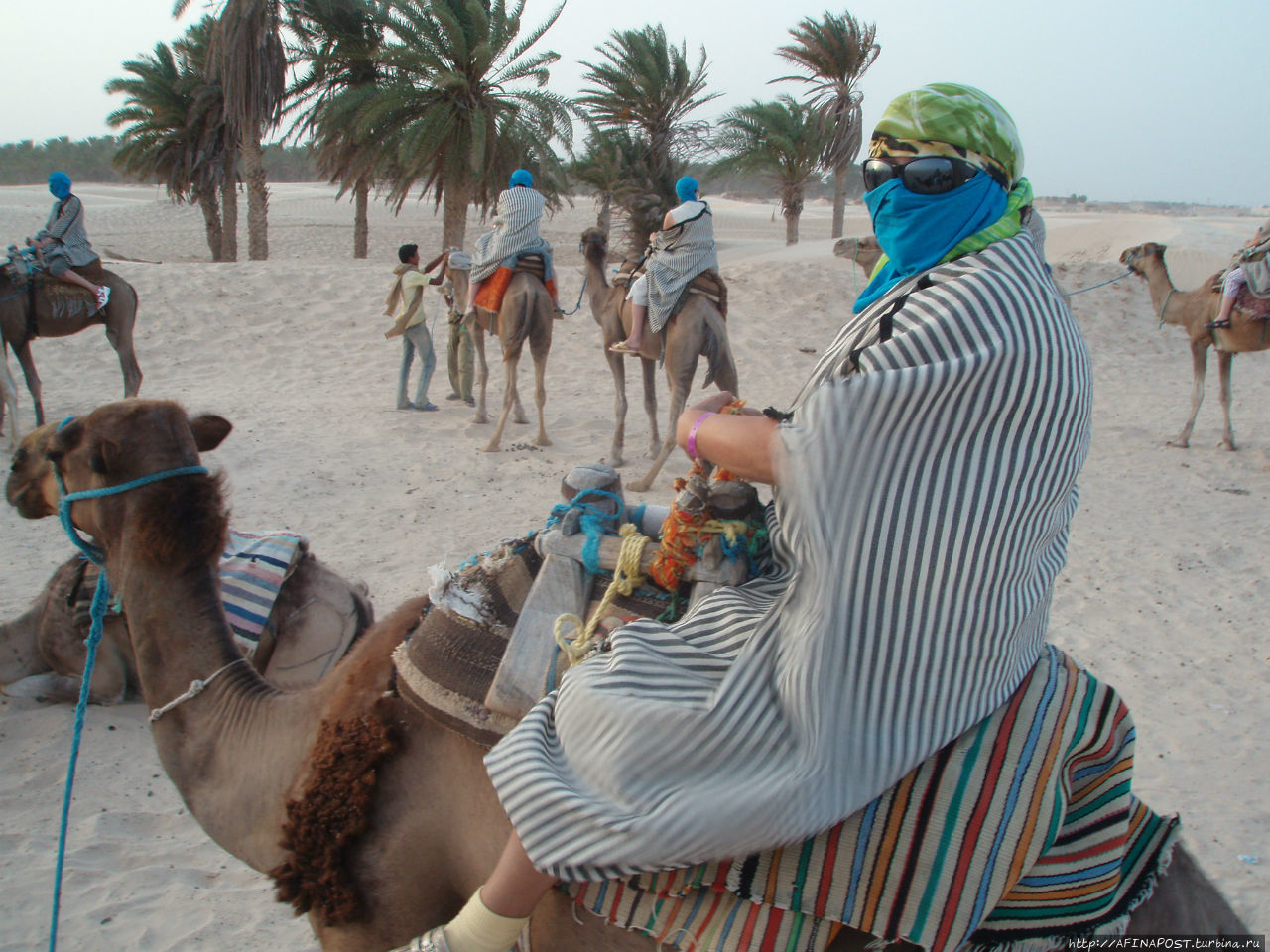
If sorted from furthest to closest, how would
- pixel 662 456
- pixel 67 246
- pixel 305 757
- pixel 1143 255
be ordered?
pixel 1143 255, pixel 67 246, pixel 662 456, pixel 305 757

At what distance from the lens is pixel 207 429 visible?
2.48m

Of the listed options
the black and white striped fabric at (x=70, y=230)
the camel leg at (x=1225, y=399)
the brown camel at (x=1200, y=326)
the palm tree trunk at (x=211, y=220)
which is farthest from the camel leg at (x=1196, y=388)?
the palm tree trunk at (x=211, y=220)

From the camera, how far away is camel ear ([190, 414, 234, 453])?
2471mm

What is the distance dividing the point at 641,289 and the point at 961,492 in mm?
7024

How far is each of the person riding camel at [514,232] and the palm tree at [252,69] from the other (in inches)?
523

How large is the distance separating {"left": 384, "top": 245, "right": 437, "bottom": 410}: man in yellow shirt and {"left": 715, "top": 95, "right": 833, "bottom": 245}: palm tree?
655 inches

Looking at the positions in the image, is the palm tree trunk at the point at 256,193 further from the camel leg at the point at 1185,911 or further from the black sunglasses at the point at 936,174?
the camel leg at the point at 1185,911

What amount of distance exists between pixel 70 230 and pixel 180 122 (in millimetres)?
16420

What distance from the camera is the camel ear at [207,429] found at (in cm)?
247

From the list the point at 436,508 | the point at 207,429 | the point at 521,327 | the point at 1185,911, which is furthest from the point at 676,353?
the point at 1185,911

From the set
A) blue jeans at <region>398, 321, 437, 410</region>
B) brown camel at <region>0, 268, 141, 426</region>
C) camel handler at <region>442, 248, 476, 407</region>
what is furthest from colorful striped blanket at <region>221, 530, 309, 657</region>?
camel handler at <region>442, 248, 476, 407</region>

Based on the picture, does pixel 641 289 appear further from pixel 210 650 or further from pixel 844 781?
pixel 844 781

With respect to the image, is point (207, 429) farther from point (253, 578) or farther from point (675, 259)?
point (675, 259)

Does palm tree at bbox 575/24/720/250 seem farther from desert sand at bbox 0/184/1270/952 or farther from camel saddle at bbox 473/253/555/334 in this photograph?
camel saddle at bbox 473/253/555/334
